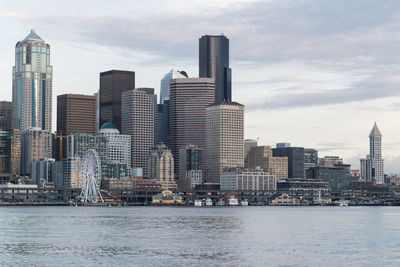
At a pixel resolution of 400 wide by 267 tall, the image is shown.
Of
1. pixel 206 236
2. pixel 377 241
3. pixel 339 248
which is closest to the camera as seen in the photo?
pixel 339 248

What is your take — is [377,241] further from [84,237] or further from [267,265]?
[84,237]

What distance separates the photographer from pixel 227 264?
8175 centimetres

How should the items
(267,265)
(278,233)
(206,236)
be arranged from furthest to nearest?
(278,233)
(206,236)
(267,265)

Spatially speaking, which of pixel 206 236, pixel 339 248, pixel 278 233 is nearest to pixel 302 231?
pixel 278 233

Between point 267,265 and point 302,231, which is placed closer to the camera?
point 267,265

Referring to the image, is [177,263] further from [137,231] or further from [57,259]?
[137,231]

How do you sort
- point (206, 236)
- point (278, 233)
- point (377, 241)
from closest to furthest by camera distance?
point (377, 241)
point (206, 236)
point (278, 233)

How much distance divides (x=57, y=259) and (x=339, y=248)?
3689 cm

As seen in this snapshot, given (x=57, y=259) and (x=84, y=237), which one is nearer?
(x=57, y=259)

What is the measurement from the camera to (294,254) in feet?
300

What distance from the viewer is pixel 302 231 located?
134 metres

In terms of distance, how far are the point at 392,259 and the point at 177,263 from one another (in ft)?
81.5

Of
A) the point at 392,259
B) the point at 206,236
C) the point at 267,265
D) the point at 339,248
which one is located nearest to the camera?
the point at 267,265

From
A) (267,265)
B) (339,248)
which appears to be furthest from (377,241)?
(267,265)
